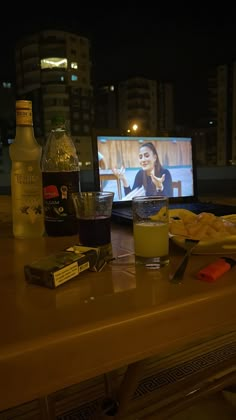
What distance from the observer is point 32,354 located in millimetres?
332

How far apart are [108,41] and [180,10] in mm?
579

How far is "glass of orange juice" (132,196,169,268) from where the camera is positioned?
23.3 inches

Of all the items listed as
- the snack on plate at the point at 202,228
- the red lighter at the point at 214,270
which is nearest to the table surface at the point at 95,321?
the red lighter at the point at 214,270

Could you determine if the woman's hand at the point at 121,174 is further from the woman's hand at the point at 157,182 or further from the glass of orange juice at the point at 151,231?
the glass of orange juice at the point at 151,231

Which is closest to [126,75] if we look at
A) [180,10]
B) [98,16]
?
[98,16]

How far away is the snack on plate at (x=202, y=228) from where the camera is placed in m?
0.68

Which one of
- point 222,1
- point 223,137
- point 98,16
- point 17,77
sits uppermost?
point 222,1

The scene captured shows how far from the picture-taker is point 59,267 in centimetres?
50

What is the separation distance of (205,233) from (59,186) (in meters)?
0.32

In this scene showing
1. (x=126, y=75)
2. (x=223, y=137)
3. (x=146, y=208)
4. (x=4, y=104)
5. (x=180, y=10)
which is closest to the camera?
(x=146, y=208)

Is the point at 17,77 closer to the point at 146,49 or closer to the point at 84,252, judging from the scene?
the point at 146,49

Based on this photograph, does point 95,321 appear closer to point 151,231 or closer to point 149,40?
point 151,231

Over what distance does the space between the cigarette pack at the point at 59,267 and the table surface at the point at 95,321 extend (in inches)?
0.5

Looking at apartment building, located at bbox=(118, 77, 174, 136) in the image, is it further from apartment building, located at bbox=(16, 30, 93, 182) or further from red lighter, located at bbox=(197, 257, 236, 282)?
red lighter, located at bbox=(197, 257, 236, 282)
